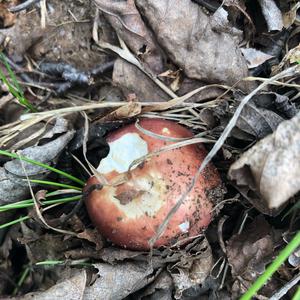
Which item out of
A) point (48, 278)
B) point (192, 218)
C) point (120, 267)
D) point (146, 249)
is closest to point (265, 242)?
point (192, 218)

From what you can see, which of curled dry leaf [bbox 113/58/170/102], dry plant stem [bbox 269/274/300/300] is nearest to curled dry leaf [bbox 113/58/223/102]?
curled dry leaf [bbox 113/58/170/102]

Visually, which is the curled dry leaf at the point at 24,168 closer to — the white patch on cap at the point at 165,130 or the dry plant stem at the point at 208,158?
the white patch on cap at the point at 165,130

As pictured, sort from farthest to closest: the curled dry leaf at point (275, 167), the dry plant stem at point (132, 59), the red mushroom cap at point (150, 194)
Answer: the dry plant stem at point (132, 59)
the red mushroom cap at point (150, 194)
the curled dry leaf at point (275, 167)

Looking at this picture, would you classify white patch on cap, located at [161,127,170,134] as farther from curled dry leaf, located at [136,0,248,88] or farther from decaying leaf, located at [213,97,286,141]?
curled dry leaf, located at [136,0,248,88]

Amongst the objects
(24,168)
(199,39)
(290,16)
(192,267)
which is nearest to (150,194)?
(192,267)

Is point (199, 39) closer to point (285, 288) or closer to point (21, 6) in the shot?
point (21, 6)

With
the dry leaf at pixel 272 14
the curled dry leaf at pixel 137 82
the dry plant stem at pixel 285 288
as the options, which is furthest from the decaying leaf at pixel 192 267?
the dry leaf at pixel 272 14
